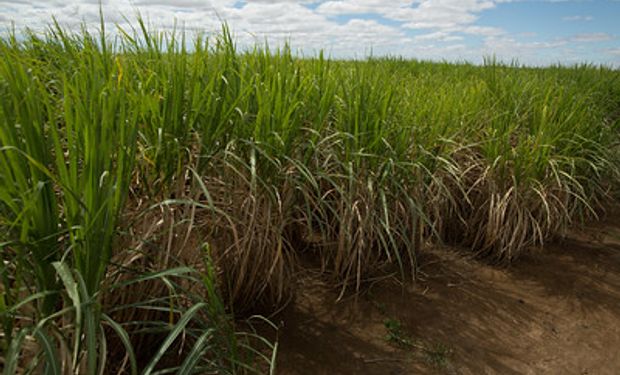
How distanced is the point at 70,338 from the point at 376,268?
1273 millimetres

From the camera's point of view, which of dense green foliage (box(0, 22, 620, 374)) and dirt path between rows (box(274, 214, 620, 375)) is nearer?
dense green foliage (box(0, 22, 620, 374))

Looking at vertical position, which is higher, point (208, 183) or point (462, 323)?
point (208, 183)

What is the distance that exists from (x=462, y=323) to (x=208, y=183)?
1.10m

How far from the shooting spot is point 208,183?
149cm

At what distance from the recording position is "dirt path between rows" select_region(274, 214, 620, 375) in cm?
159

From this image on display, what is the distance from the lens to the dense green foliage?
924 mm

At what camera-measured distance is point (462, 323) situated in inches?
72.0

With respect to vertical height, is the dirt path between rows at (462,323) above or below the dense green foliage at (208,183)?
below

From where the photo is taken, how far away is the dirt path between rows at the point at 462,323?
1.59m

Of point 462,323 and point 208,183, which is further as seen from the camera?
point 462,323

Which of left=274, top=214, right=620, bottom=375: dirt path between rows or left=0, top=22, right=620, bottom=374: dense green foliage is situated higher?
left=0, top=22, right=620, bottom=374: dense green foliage

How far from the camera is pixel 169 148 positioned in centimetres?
129

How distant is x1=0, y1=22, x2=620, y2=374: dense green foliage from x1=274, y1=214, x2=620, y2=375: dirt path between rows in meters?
0.13

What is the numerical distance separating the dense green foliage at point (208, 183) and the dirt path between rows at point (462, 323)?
5.0 inches
